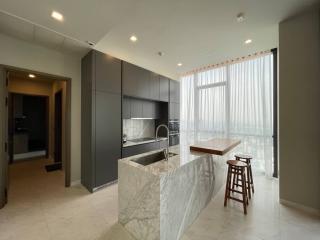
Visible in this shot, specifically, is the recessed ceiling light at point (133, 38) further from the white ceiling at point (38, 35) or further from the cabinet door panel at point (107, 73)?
the white ceiling at point (38, 35)

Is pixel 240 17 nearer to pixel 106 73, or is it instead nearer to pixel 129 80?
pixel 129 80

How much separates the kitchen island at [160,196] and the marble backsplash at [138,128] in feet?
6.98

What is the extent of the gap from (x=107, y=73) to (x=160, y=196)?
2618 mm

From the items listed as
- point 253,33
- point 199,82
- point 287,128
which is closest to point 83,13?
point 253,33

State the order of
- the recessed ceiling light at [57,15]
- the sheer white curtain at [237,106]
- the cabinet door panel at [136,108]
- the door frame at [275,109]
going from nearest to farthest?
the recessed ceiling light at [57,15]
the door frame at [275,109]
the sheer white curtain at [237,106]
the cabinet door panel at [136,108]

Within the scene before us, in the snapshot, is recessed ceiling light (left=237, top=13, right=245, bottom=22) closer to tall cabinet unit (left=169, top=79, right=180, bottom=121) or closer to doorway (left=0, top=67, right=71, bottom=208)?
tall cabinet unit (left=169, top=79, right=180, bottom=121)

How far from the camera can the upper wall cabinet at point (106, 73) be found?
300cm

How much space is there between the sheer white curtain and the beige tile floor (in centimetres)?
123

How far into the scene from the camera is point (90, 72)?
9.77 feet

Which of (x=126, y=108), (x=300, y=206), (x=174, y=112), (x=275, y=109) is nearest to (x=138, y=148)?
(x=126, y=108)

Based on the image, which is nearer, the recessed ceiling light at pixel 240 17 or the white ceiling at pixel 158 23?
the white ceiling at pixel 158 23

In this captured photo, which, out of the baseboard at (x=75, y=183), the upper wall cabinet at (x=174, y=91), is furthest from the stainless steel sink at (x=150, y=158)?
the upper wall cabinet at (x=174, y=91)

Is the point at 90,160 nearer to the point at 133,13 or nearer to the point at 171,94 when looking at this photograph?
the point at 133,13

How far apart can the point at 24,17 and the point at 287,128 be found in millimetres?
4199
